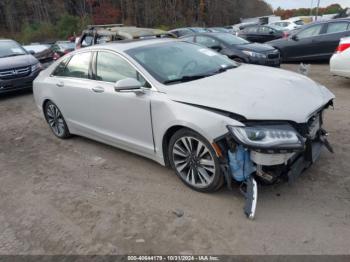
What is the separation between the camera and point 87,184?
4.15m

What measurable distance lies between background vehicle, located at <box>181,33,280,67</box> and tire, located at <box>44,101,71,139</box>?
15.7 ft

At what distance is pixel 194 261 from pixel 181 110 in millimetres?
1469

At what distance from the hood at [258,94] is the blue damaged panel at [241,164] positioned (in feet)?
1.10

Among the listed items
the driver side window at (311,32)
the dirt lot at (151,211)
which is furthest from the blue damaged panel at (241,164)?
the driver side window at (311,32)

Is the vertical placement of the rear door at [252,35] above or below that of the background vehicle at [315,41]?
below

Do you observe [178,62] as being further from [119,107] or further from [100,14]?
[100,14]

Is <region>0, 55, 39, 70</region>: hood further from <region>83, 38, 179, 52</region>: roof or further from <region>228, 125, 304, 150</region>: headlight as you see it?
<region>228, 125, 304, 150</region>: headlight

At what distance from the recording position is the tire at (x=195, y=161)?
3.44 metres

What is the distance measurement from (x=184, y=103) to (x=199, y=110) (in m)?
0.22

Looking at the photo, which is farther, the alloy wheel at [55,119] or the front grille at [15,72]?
the front grille at [15,72]

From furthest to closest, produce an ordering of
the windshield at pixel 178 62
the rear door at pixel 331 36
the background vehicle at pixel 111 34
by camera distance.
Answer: the rear door at pixel 331 36
the background vehicle at pixel 111 34
the windshield at pixel 178 62

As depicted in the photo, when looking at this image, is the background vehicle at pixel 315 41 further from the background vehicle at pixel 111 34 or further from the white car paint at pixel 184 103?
the white car paint at pixel 184 103

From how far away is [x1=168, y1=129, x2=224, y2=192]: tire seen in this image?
344cm

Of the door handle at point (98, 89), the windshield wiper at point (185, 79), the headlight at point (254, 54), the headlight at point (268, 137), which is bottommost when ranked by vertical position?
the headlight at point (254, 54)
